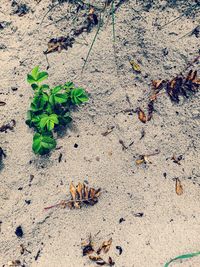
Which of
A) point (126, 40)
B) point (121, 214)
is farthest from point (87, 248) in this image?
point (126, 40)

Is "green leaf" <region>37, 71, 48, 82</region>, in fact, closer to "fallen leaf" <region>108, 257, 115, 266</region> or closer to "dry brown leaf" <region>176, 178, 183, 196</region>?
"dry brown leaf" <region>176, 178, 183, 196</region>

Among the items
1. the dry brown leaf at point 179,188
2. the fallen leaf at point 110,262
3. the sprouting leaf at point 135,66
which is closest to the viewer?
the fallen leaf at point 110,262

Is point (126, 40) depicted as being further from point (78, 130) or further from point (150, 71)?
point (78, 130)

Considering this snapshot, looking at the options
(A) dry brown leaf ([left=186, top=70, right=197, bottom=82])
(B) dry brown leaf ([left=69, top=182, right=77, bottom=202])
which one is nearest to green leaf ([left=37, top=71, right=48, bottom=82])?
(B) dry brown leaf ([left=69, top=182, right=77, bottom=202])

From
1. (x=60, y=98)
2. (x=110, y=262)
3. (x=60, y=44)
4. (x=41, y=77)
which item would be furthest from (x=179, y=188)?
(x=60, y=44)

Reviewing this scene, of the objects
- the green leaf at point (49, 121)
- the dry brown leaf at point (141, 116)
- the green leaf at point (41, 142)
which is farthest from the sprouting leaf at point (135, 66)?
the green leaf at point (41, 142)

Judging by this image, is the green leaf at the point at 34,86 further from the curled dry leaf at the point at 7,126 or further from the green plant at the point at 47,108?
the curled dry leaf at the point at 7,126

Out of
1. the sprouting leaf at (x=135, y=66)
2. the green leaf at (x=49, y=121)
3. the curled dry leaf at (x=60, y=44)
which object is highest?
the curled dry leaf at (x=60, y=44)
